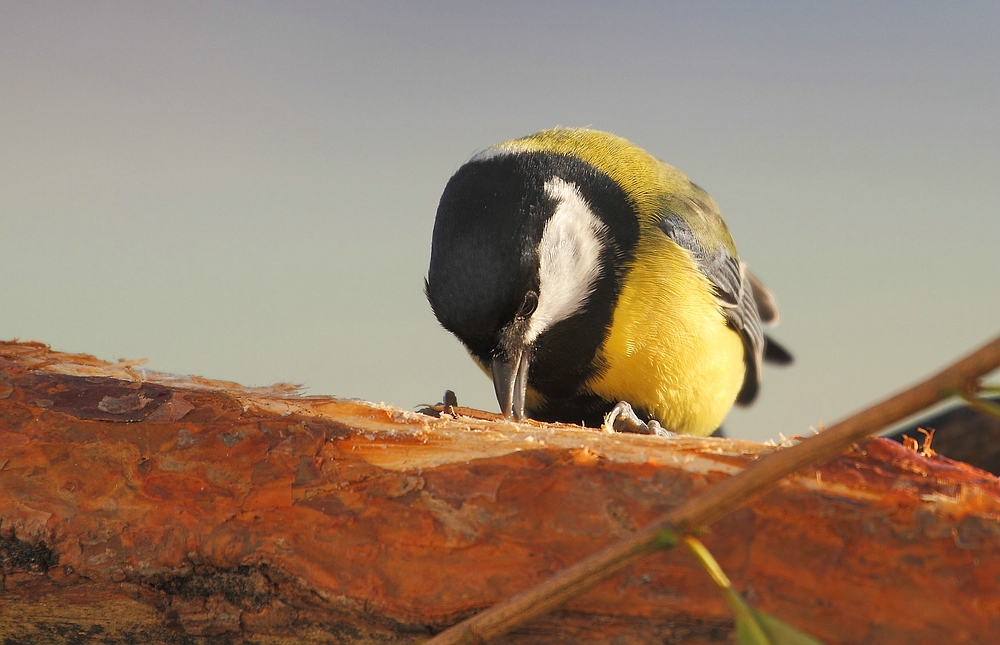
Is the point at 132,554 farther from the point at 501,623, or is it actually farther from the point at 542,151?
the point at 542,151

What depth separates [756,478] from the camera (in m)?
0.64

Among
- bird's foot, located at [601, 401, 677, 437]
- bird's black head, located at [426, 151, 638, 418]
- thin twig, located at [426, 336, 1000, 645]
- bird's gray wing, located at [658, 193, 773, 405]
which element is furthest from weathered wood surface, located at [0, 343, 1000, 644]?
bird's gray wing, located at [658, 193, 773, 405]

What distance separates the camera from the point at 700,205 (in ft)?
8.23

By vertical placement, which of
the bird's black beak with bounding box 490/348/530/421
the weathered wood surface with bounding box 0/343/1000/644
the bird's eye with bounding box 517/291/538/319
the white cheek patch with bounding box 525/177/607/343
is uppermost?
the white cheek patch with bounding box 525/177/607/343

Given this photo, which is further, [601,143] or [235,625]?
[601,143]

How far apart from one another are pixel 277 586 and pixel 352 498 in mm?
148

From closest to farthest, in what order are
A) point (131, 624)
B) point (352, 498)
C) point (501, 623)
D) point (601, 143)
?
point (501, 623), point (352, 498), point (131, 624), point (601, 143)

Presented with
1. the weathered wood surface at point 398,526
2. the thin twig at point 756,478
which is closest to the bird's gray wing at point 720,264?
the weathered wood surface at point 398,526

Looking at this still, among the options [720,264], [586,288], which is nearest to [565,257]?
[586,288]

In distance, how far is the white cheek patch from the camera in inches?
70.1

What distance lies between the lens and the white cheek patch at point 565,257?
178cm

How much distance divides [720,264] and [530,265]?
0.91 metres

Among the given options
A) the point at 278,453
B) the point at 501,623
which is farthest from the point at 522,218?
the point at 501,623

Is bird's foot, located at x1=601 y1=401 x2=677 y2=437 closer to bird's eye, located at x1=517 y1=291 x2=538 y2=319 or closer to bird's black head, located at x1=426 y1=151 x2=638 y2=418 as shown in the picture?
bird's black head, located at x1=426 y1=151 x2=638 y2=418
